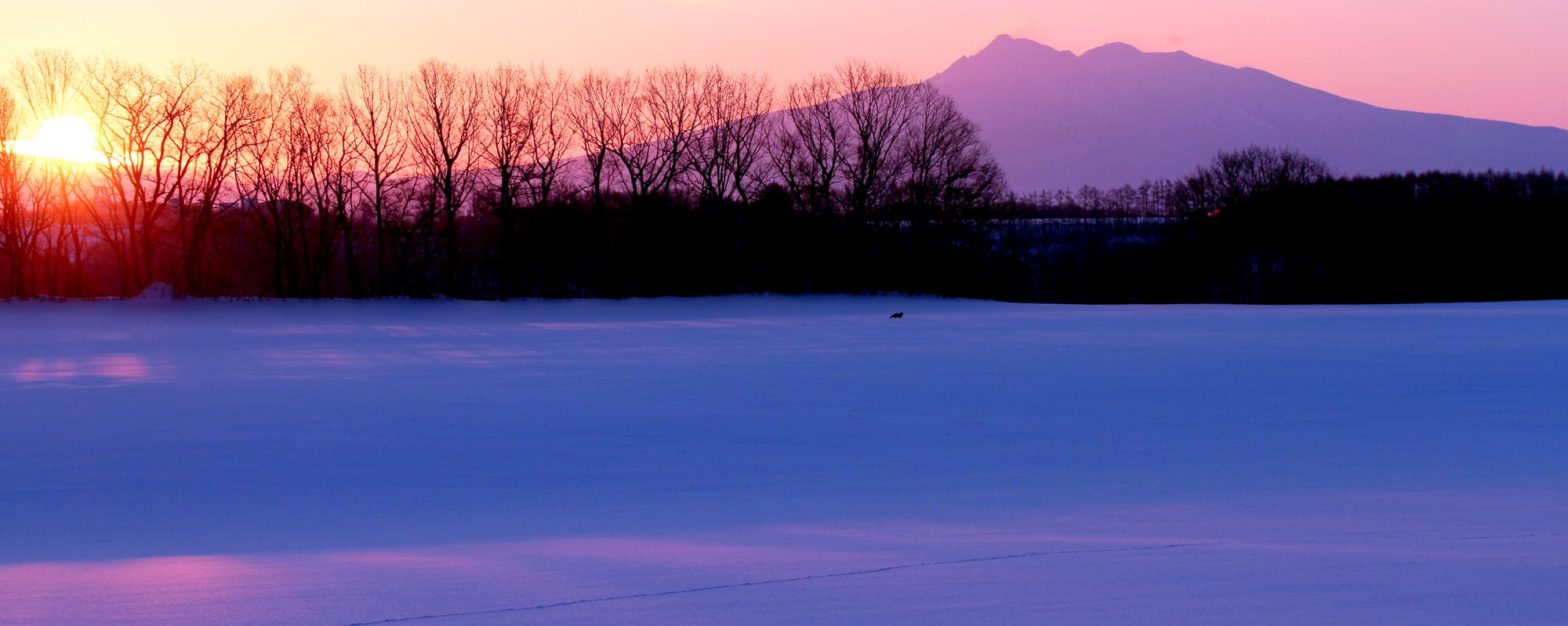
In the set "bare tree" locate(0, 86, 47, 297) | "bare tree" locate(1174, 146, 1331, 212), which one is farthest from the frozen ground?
"bare tree" locate(1174, 146, 1331, 212)

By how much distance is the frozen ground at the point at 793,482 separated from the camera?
4.56 metres

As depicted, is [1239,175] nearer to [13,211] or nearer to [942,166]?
[942,166]

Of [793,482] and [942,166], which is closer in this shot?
[793,482]

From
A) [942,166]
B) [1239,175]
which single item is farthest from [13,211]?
[1239,175]

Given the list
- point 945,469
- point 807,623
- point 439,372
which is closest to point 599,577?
point 807,623

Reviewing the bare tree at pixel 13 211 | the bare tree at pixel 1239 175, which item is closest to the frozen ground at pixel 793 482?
the bare tree at pixel 13 211

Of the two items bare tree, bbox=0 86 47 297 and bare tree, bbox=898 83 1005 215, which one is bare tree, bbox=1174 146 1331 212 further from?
bare tree, bbox=0 86 47 297

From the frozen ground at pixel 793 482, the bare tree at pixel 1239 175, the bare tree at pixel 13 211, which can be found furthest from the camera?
the bare tree at pixel 1239 175

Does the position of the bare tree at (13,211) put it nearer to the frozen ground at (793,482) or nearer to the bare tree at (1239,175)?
the frozen ground at (793,482)

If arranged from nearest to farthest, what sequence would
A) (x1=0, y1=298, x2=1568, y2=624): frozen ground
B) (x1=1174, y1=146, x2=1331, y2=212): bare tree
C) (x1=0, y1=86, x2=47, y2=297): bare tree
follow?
1. (x1=0, y1=298, x2=1568, y2=624): frozen ground
2. (x1=0, y1=86, x2=47, y2=297): bare tree
3. (x1=1174, y1=146, x2=1331, y2=212): bare tree

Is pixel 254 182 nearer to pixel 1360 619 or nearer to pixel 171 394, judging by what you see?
pixel 171 394

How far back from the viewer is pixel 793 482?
30.5 ft

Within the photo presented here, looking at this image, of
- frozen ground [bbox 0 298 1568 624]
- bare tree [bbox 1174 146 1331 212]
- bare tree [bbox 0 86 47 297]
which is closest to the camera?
frozen ground [bbox 0 298 1568 624]

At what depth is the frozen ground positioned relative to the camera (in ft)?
15.0
